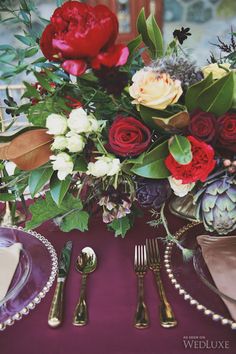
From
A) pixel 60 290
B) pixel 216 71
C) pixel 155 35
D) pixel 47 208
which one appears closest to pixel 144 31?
pixel 155 35

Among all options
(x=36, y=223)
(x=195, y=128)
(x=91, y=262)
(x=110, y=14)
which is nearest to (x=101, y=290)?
(x=91, y=262)

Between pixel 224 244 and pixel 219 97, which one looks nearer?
pixel 219 97

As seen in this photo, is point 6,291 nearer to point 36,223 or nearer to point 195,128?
point 36,223

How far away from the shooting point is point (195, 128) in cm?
52

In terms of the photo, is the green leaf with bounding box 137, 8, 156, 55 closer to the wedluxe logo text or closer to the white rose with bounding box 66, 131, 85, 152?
the white rose with bounding box 66, 131, 85, 152

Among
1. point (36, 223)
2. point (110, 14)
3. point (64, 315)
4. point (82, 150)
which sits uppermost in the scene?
point (110, 14)

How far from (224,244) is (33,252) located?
35cm

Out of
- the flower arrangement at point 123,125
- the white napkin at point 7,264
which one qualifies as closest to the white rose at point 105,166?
the flower arrangement at point 123,125

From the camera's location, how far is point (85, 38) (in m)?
0.47

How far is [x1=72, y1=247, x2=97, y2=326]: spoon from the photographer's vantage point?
52cm

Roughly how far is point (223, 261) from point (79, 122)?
0.33m

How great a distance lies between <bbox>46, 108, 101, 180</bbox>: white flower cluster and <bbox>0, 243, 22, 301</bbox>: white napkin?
0.63 ft

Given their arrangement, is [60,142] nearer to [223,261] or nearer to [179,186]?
[179,186]

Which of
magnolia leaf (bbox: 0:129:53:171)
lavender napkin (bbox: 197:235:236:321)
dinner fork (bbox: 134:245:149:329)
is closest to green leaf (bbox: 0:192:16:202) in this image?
magnolia leaf (bbox: 0:129:53:171)
